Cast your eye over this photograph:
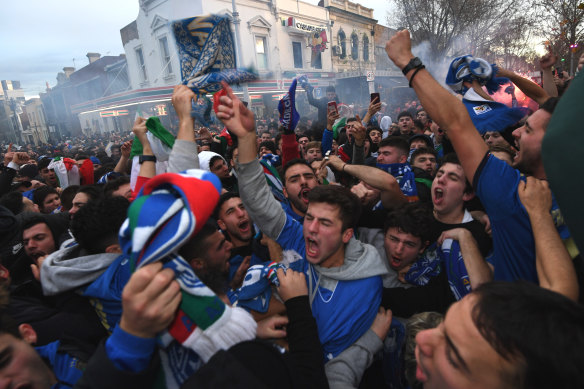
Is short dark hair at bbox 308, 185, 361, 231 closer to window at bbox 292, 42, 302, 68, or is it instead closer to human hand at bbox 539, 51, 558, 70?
human hand at bbox 539, 51, 558, 70

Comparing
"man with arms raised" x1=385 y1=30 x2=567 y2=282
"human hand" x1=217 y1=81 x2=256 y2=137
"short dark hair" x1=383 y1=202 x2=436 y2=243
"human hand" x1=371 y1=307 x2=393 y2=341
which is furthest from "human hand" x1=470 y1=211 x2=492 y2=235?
"human hand" x1=217 y1=81 x2=256 y2=137

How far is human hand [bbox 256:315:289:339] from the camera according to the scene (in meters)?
1.42

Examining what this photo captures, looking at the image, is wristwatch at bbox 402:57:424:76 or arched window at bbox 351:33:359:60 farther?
arched window at bbox 351:33:359:60

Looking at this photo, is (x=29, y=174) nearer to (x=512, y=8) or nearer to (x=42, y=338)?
(x=42, y=338)

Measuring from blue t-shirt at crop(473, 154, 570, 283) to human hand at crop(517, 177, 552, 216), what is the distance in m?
0.06

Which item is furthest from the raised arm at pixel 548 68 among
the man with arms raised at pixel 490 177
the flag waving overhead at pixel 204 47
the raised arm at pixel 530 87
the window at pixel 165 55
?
the window at pixel 165 55

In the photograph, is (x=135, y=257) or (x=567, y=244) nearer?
(x=135, y=257)

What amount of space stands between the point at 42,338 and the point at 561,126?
7.59 feet

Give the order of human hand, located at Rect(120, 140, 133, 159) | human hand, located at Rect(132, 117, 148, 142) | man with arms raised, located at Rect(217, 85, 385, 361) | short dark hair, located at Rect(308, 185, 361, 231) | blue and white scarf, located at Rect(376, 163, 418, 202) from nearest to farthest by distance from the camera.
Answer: man with arms raised, located at Rect(217, 85, 385, 361)
short dark hair, located at Rect(308, 185, 361, 231)
human hand, located at Rect(132, 117, 148, 142)
blue and white scarf, located at Rect(376, 163, 418, 202)
human hand, located at Rect(120, 140, 133, 159)

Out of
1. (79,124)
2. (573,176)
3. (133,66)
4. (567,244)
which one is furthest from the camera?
(79,124)

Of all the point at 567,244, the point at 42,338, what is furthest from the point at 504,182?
the point at 42,338

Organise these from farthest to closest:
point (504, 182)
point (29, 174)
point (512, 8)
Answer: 1. point (512, 8)
2. point (29, 174)
3. point (504, 182)

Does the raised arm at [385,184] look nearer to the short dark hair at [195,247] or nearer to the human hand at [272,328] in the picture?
the human hand at [272,328]

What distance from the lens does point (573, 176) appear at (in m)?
0.73
